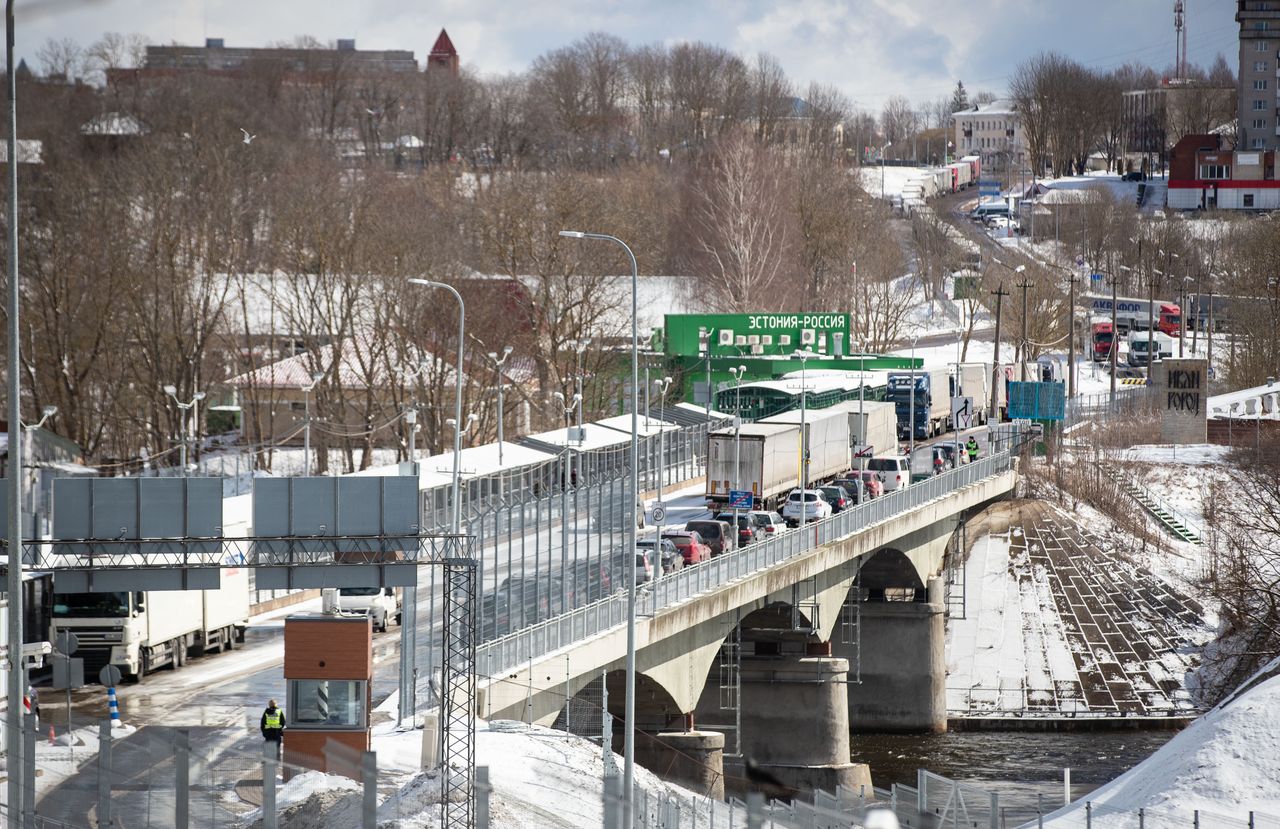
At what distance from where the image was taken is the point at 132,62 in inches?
5778

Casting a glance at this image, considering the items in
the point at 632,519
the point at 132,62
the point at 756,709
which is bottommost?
the point at 756,709

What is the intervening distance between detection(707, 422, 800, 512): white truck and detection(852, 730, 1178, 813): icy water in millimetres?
9305

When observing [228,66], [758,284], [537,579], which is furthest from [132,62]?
[537,579]

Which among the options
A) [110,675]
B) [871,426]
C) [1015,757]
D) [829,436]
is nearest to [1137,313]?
[871,426]

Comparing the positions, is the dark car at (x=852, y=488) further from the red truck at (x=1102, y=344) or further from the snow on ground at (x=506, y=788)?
the red truck at (x=1102, y=344)

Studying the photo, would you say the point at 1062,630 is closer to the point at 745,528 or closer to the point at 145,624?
the point at 745,528

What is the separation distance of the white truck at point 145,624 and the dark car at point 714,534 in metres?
13.3

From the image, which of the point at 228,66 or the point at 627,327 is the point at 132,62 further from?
the point at 627,327

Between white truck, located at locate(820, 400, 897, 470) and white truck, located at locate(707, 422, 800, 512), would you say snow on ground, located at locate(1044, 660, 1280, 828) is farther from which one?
white truck, located at locate(820, 400, 897, 470)

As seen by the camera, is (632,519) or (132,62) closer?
(632,519)

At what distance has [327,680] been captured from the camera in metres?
31.1

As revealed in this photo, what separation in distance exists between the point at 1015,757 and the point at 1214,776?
26545 millimetres

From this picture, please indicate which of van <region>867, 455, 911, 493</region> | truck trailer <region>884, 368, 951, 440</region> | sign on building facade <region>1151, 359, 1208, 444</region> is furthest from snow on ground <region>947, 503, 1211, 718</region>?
sign on building facade <region>1151, 359, 1208, 444</region>

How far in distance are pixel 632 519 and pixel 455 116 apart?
15618cm
